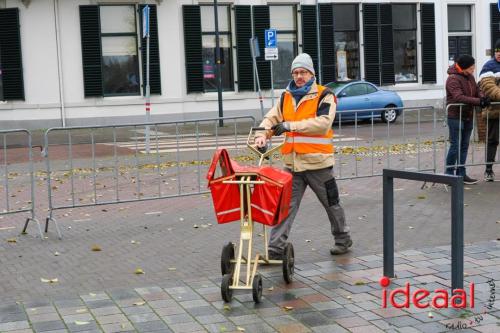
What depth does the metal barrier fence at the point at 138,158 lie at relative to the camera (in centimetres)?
988

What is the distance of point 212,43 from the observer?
28.1 m

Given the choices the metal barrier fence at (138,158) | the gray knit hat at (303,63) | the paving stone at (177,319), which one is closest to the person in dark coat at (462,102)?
the metal barrier fence at (138,158)

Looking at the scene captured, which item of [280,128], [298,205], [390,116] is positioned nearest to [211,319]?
[280,128]

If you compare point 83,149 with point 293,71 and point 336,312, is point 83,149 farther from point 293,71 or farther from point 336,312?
point 336,312

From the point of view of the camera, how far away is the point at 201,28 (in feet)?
91.5

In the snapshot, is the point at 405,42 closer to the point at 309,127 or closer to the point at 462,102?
→ the point at 462,102

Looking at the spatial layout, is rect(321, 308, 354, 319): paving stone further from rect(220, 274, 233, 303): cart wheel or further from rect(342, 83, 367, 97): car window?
rect(342, 83, 367, 97): car window

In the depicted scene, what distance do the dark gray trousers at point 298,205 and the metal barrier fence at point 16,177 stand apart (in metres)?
3.03

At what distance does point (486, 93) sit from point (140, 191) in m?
5.28

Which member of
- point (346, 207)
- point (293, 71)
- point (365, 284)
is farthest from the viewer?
point (346, 207)

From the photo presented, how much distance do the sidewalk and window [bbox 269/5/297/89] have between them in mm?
22960

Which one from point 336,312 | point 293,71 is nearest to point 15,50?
point 293,71

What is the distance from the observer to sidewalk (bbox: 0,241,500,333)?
5.26 m

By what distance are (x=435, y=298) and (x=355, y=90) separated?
65.7ft
